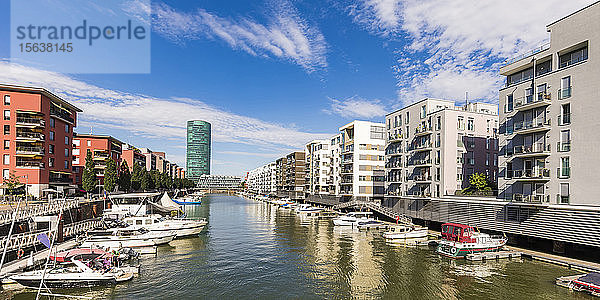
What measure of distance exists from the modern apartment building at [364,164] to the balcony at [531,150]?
54.9 metres

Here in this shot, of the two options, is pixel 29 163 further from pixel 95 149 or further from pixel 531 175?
pixel 531 175

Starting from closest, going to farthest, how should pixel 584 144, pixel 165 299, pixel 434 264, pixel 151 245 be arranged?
pixel 165 299, pixel 584 144, pixel 434 264, pixel 151 245

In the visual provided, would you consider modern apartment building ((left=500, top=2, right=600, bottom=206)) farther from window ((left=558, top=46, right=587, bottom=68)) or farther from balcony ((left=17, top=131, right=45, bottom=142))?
balcony ((left=17, top=131, right=45, bottom=142))

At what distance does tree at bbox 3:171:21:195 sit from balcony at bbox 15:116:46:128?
998cm

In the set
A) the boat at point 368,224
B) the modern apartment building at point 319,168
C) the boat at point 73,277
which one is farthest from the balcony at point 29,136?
the modern apartment building at point 319,168

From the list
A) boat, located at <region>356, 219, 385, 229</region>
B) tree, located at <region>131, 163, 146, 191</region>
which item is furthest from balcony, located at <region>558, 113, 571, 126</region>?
tree, located at <region>131, 163, 146, 191</region>

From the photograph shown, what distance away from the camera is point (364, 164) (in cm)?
10050

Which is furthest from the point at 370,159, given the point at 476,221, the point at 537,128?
the point at 537,128

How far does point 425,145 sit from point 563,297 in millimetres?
42820

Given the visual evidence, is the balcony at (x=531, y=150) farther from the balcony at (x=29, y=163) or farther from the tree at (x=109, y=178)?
the tree at (x=109, y=178)

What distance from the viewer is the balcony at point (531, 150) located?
4238 cm

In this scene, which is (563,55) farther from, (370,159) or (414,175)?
(370,159)

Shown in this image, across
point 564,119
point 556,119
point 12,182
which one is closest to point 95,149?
point 12,182

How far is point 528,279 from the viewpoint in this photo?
112 ft
